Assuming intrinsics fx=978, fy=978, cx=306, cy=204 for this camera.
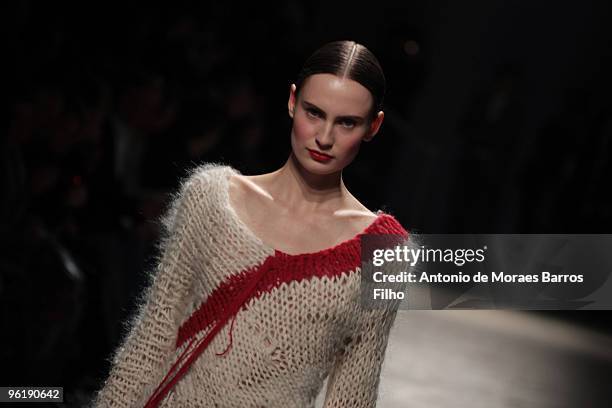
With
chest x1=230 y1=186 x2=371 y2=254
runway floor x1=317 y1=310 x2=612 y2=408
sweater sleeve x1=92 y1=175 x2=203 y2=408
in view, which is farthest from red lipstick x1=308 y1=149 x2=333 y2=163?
runway floor x1=317 y1=310 x2=612 y2=408

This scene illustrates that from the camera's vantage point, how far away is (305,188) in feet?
5.61

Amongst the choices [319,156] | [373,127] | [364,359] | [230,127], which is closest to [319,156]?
[319,156]

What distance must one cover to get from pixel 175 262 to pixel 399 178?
3.47 metres

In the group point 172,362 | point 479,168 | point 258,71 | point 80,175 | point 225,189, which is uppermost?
point 479,168

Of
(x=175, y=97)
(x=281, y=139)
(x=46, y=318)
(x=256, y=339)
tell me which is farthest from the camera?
(x=281, y=139)

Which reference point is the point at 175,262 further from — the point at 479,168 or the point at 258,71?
the point at 479,168

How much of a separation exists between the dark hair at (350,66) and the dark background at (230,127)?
22.8 inches

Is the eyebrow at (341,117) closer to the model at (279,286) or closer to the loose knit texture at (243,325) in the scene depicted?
the model at (279,286)

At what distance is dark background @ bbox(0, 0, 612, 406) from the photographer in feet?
9.82

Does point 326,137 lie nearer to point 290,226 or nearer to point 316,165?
point 316,165

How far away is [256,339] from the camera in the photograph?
1.64 metres

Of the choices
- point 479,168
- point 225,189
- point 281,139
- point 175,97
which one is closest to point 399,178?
point 479,168

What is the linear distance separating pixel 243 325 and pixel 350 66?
1.54 ft

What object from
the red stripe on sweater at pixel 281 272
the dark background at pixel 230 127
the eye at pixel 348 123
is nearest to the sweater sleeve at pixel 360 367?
the red stripe on sweater at pixel 281 272
